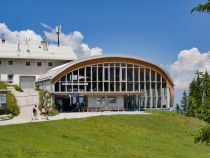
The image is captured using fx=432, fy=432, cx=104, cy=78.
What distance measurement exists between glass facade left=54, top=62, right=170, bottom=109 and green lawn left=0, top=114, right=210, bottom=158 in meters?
12.5

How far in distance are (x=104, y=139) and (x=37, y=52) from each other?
38372mm

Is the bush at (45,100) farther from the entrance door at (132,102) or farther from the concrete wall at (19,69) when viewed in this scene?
the concrete wall at (19,69)

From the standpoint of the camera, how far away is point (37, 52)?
214ft

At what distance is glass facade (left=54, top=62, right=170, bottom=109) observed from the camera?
53.2m

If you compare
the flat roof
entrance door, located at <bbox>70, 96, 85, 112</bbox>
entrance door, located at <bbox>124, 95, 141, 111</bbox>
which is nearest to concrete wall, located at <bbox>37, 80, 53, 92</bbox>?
entrance door, located at <bbox>70, 96, 85, 112</bbox>

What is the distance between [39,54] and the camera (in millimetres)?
64438

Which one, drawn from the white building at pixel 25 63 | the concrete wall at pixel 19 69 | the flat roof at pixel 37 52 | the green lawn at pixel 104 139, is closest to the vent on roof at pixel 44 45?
the flat roof at pixel 37 52

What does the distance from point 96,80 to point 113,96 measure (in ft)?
9.58

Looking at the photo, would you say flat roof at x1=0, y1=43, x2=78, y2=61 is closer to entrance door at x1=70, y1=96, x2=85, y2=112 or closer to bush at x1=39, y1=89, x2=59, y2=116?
entrance door at x1=70, y1=96, x2=85, y2=112

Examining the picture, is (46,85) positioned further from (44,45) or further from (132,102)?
(44,45)

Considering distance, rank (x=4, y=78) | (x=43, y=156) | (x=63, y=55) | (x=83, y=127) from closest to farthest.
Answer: (x=43, y=156)
(x=83, y=127)
(x=4, y=78)
(x=63, y=55)

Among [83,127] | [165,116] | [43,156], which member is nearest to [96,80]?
[165,116]

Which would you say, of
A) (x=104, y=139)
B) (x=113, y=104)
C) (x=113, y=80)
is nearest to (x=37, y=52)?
(x=113, y=80)

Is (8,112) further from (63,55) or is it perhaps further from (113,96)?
(63,55)
